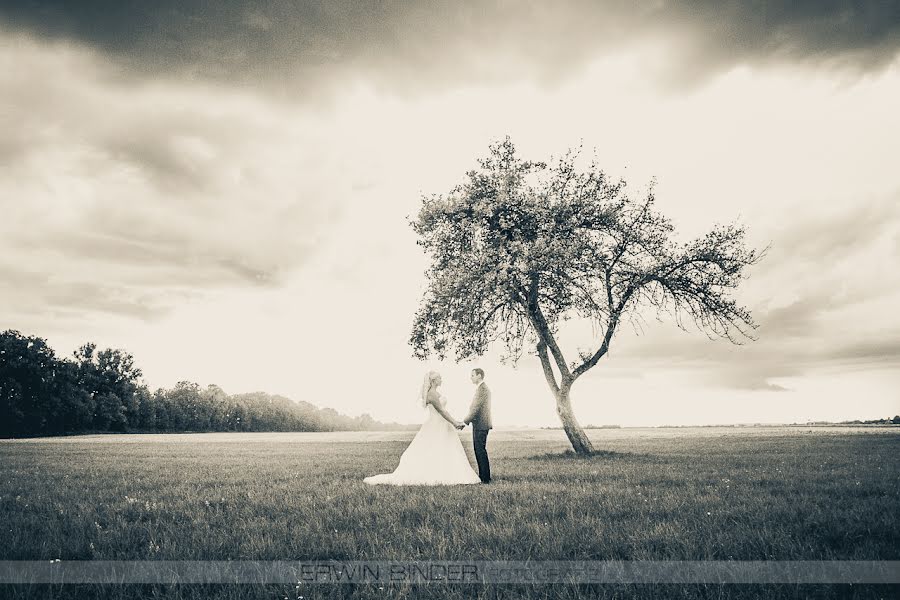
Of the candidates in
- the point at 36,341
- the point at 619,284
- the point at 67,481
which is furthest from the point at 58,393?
the point at 619,284

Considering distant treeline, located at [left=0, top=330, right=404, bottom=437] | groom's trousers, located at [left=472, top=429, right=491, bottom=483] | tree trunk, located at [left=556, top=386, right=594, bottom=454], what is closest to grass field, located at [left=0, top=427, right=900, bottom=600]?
groom's trousers, located at [left=472, top=429, right=491, bottom=483]

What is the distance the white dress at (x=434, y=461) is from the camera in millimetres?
12547

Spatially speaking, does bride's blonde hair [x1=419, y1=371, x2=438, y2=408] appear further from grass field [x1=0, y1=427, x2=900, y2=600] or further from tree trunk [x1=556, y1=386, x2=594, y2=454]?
tree trunk [x1=556, y1=386, x2=594, y2=454]

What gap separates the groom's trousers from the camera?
12.9 m

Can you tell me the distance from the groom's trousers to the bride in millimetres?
215

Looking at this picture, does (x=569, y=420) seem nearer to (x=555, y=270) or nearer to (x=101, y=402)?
(x=555, y=270)

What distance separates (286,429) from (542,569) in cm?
13723

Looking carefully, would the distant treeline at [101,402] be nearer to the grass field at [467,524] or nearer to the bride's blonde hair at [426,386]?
the grass field at [467,524]

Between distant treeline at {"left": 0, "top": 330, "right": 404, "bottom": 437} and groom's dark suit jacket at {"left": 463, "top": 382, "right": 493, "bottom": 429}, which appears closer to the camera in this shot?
groom's dark suit jacket at {"left": 463, "top": 382, "right": 493, "bottom": 429}

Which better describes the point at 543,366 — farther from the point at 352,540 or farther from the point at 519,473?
the point at 352,540

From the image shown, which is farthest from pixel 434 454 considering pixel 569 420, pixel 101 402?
pixel 101 402

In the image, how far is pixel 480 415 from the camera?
44.2 feet

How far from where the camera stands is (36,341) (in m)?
84.9

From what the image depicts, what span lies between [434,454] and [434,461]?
0.63 feet
